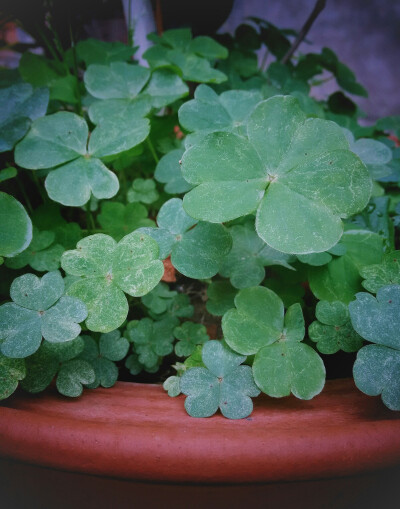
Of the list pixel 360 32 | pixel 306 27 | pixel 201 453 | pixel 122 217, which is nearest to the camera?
pixel 201 453

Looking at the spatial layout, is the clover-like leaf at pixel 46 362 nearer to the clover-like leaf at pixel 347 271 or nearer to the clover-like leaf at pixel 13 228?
the clover-like leaf at pixel 13 228

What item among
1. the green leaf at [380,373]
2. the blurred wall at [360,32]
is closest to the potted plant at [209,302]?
the green leaf at [380,373]

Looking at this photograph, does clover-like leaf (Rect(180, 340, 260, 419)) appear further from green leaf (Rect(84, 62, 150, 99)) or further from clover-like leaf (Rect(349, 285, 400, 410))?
green leaf (Rect(84, 62, 150, 99))

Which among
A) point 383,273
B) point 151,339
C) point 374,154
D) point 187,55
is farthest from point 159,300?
point 187,55

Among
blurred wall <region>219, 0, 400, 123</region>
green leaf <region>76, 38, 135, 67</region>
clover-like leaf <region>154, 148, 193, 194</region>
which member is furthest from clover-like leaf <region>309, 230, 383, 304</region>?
blurred wall <region>219, 0, 400, 123</region>

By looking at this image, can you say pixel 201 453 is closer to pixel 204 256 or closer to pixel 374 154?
pixel 204 256
